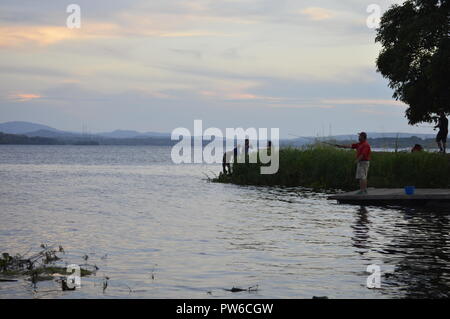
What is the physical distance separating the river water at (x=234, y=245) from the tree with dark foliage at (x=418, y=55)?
879 centimetres

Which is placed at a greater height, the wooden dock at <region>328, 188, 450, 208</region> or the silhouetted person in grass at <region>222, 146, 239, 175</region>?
the silhouetted person in grass at <region>222, 146, 239, 175</region>

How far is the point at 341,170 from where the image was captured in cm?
3675

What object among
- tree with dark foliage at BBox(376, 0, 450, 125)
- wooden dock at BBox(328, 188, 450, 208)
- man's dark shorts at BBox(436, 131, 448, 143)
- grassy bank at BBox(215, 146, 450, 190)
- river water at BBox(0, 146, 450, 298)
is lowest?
river water at BBox(0, 146, 450, 298)

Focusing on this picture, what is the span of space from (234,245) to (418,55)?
22.4m

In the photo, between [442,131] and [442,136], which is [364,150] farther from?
[442,136]

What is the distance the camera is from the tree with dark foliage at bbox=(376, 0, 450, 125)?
34281 millimetres

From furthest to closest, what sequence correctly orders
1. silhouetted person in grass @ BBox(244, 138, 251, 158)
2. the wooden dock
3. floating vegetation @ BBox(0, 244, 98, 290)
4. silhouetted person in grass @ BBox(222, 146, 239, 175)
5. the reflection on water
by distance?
silhouetted person in grass @ BBox(244, 138, 251, 158) < silhouetted person in grass @ BBox(222, 146, 239, 175) < the wooden dock < floating vegetation @ BBox(0, 244, 98, 290) < the reflection on water

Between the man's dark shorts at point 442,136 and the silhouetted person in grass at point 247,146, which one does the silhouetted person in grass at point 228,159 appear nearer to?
the silhouetted person in grass at point 247,146

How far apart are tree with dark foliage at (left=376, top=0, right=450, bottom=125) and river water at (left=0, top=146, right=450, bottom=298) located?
8.79 m

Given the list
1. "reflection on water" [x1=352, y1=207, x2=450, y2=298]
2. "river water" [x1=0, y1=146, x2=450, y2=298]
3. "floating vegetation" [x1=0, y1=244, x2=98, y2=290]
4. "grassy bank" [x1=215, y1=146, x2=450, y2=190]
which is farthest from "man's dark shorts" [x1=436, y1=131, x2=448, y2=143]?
"floating vegetation" [x1=0, y1=244, x2=98, y2=290]

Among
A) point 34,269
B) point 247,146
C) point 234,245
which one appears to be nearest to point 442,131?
point 247,146

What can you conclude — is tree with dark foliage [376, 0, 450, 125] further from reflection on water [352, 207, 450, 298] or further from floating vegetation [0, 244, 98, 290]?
floating vegetation [0, 244, 98, 290]

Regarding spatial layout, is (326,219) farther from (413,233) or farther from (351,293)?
(351,293)
